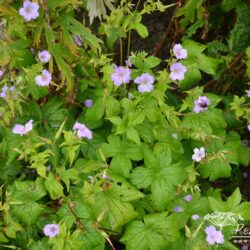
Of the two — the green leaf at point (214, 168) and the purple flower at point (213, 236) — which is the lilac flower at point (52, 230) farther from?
the green leaf at point (214, 168)

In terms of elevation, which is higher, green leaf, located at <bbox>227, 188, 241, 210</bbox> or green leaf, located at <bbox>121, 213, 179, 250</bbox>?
green leaf, located at <bbox>227, 188, 241, 210</bbox>

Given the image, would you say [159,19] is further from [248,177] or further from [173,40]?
[248,177]

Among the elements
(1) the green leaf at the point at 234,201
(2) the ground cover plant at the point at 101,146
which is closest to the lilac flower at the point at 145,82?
(2) the ground cover plant at the point at 101,146

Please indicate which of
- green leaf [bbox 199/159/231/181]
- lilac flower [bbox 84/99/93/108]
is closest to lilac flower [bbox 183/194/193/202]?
green leaf [bbox 199/159/231/181]

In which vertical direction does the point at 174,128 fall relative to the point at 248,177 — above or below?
above

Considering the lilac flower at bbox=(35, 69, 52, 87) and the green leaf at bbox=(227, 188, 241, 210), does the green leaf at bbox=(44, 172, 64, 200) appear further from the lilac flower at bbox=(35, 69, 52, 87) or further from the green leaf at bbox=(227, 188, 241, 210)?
the green leaf at bbox=(227, 188, 241, 210)

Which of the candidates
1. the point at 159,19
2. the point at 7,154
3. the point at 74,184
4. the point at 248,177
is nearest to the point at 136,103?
the point at 74,184
